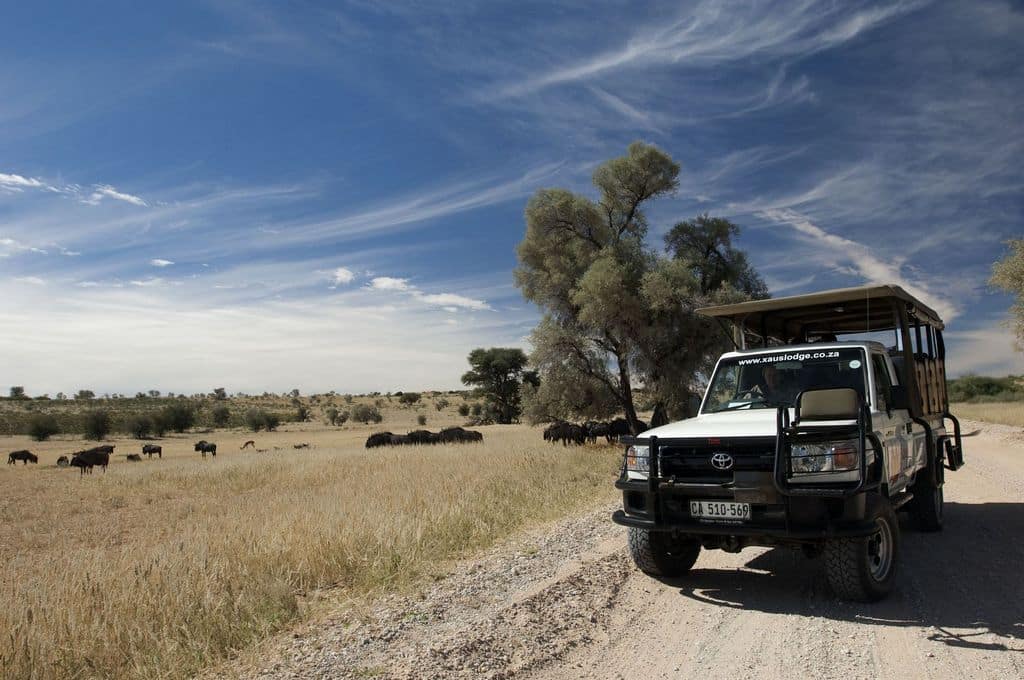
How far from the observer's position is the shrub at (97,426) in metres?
57.0

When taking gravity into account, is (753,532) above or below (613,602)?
above

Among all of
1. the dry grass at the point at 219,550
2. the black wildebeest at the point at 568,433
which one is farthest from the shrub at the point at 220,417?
the black wildebeest at the point at 568,433

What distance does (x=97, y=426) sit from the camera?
57156 mm

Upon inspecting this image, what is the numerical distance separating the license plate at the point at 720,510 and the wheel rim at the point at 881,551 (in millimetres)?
A: 1221

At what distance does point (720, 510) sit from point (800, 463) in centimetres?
79

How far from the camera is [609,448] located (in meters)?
23.9

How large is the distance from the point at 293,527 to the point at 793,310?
767cm

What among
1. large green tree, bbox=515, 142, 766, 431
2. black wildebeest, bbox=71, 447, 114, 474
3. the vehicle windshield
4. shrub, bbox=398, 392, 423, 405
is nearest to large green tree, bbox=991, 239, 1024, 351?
large green tree, bbox=515, 142, 766, 431

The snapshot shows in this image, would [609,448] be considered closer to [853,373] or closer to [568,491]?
[568,491]

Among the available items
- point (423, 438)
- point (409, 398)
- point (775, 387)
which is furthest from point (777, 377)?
point (409, 398)

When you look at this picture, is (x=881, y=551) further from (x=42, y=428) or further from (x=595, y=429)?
(x=42, y=428)

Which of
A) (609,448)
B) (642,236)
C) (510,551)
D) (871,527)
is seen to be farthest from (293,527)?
(642,236)

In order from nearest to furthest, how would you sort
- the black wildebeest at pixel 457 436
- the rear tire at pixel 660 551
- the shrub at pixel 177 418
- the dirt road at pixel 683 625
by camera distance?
the dirt road at pixel 683 625 → the rear tire at pixel 660 551 → the black wildebeest at pixel 457 436 → the shrub at pixel 177 418

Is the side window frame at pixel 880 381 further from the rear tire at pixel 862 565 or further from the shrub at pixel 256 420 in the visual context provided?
the shrub at pixel 256 420
